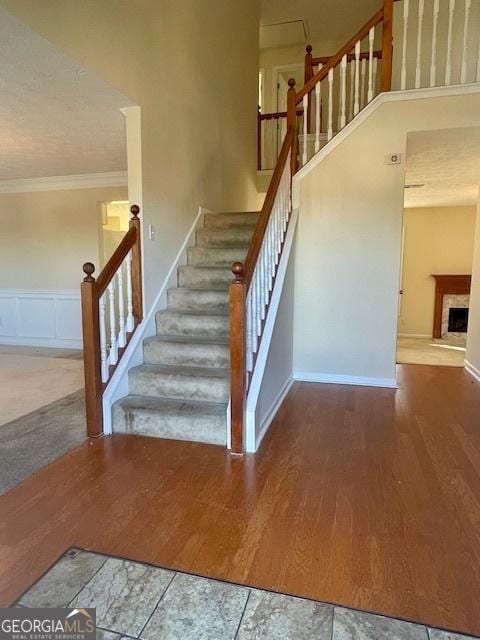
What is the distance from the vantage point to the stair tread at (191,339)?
10.6 ft

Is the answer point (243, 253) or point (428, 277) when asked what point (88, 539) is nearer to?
point (243, 253)

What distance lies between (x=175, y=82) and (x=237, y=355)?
2592mm

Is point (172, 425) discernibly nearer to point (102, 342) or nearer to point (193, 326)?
point (102, 342)

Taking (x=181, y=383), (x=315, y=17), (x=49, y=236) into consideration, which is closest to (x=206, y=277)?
(x=181, y=383)

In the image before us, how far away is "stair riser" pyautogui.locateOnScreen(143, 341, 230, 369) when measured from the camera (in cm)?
310

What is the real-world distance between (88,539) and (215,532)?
1.79 feet

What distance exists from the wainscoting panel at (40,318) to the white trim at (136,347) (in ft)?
7.94

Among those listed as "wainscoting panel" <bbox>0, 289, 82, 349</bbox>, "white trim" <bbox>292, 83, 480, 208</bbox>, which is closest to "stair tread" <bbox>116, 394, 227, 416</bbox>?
"white trim" <bbox>292, 83, 480, 208</bbox>

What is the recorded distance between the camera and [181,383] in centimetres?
294

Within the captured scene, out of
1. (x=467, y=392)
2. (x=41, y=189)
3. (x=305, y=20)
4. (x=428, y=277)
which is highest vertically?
(x=305, y=20)

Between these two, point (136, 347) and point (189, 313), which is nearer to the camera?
point (136, 347)

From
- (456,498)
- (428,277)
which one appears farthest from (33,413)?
(428,277)

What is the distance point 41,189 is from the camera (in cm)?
557

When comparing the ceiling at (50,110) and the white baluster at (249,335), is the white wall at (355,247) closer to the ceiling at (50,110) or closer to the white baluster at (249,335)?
the white baluster at (249,335)
